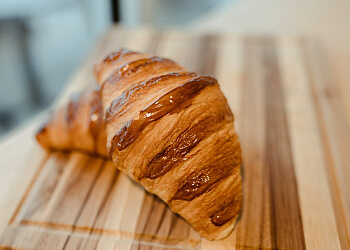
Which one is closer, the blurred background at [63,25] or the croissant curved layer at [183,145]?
the croissant curved layer at [183,145]

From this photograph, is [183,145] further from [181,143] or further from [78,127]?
[78,127]

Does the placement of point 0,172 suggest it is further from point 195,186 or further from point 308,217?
point 308,217

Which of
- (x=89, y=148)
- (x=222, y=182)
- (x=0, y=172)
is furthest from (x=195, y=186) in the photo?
(x=0, y=172)

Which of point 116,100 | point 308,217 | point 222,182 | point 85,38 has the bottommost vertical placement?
point 85,38

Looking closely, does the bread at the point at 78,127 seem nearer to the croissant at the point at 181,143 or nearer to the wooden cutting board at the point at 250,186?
the wooden cutting board at the point at 250,186

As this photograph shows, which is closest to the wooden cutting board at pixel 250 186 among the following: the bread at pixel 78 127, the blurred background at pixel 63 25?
the bread at pixel 78 127

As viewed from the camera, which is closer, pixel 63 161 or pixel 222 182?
pixel 222 182
